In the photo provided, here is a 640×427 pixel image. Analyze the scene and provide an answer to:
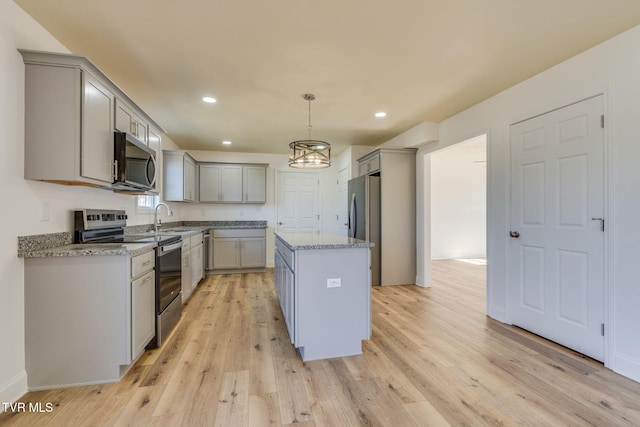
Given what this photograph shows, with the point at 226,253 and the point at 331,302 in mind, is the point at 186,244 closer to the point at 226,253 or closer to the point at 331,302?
the point at 226,253

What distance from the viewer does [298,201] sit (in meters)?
6.28

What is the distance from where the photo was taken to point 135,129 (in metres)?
2.68

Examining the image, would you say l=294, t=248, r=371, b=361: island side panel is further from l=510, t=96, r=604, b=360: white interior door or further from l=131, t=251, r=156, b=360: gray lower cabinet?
l=510, t=96, r=604, b=360: white interior door

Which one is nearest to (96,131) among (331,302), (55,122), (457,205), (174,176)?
(55,122)

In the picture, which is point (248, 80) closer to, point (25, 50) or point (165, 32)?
point (165, 32)

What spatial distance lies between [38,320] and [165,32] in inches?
82.2

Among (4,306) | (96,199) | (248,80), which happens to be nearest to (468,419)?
(4,306)

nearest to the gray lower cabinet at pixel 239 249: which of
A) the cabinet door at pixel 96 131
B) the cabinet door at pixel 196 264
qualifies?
the cabinet door at pixel 196 264

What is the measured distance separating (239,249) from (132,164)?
10.1 feet

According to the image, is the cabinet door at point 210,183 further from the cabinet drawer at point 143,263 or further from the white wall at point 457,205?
the white wall at point 457,205

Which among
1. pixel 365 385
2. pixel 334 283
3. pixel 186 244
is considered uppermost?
pixel 186 244

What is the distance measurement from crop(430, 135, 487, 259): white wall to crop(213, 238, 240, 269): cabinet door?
4573 mm

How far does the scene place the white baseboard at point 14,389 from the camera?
5.41 feet

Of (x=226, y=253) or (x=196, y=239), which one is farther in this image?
(x=226, y=253)
